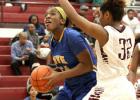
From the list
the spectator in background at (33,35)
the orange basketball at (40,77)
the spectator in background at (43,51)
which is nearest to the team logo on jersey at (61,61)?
the orange basketball at (40,77)

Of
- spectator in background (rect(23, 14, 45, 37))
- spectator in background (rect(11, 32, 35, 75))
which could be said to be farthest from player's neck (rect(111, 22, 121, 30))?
spectator in background (rect(23, 14, 45, 37))

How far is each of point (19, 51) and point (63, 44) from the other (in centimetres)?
505

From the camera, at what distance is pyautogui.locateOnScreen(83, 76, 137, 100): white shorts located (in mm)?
3258

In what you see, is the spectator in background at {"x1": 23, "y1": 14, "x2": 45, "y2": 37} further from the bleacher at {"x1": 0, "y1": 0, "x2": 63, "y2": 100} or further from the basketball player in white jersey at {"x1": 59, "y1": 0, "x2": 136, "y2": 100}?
the basketball player in white jersey at {"x1": 59, "y1": 0, "x2": 136, "y2": 100}

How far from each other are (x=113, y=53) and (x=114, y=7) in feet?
1.16

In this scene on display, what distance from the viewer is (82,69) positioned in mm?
3619

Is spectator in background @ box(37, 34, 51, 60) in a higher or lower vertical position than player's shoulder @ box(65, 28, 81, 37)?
lower

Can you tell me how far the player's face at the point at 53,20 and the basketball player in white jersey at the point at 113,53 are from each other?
649 mm

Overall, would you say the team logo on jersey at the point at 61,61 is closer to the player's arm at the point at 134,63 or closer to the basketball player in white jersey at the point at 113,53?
the basketball player in white jersey at the point at 113,53

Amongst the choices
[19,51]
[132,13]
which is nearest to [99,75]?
[19,51]

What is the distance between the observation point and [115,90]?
327cm

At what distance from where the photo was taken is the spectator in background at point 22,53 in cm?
863

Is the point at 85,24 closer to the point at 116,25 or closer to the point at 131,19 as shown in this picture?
the point at 116,25

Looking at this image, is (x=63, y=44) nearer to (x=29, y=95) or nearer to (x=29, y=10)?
(x=29, y=95)
